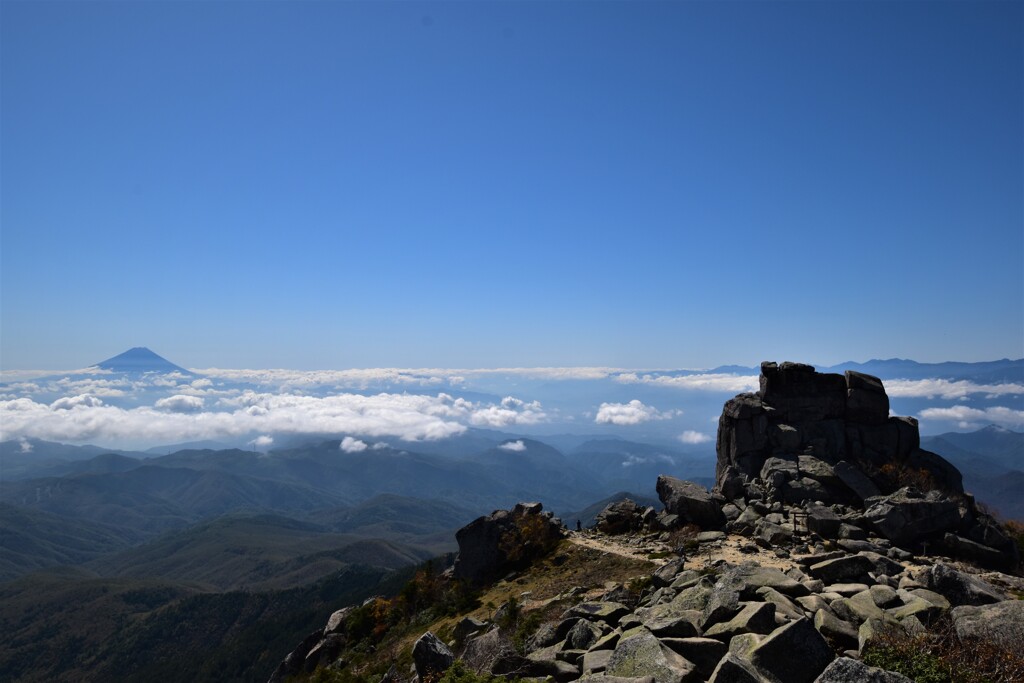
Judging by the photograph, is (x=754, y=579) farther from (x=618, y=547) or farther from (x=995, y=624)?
(x=618, y=547)

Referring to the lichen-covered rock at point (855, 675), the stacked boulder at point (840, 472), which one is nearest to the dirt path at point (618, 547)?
the stacked boulder at point (840, 472)

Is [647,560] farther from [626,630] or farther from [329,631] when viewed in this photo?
[329,631]

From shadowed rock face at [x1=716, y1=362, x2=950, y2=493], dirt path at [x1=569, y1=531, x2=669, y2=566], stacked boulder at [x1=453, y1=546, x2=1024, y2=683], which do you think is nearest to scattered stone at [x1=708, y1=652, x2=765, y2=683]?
stacked boulder at [x1=453, y1=546, x2=1024, y2=683]

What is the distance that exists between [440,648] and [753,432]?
42.9m

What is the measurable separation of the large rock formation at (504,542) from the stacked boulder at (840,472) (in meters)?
17.1

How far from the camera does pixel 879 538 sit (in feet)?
119

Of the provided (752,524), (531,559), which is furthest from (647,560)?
(531,559)

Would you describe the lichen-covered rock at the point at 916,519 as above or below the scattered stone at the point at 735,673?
below

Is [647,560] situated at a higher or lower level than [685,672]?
lower

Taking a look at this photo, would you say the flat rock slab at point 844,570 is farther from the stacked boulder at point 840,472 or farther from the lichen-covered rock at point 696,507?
the lichen-covered rock at point 696,507

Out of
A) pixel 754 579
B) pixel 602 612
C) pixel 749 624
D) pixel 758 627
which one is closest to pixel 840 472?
pixel 754 579

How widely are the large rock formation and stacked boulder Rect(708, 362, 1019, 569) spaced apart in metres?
17.1

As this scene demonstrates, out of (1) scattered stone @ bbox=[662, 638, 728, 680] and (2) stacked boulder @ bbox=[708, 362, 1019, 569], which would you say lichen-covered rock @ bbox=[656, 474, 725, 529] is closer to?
(2) stacked boulder @ bbox=[708, 362, 1019, 569]

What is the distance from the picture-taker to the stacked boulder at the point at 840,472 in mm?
35812
